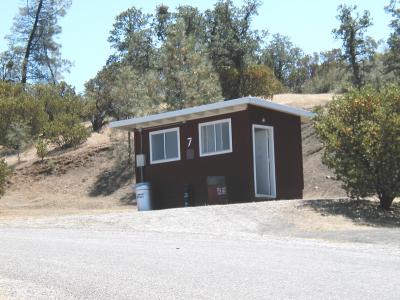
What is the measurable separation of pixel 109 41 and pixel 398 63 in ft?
80.6

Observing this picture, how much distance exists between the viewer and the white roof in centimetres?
2148

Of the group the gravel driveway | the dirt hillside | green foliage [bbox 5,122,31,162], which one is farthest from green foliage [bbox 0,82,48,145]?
the gravel driveway

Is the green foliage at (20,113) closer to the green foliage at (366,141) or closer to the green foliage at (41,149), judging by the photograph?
the green foliage at (41,149)

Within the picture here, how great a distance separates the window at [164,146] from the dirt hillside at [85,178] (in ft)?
25.1

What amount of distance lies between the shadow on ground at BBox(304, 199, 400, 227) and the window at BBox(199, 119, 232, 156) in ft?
12.8

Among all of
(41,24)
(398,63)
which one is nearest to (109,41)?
(41,24)

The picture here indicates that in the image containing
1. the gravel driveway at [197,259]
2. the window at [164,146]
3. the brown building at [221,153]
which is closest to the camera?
the gravel driveway at [197,259]

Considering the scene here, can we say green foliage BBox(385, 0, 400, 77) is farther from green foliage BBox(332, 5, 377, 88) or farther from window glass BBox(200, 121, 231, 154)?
window glass BBox(200, 121, 231, 154)

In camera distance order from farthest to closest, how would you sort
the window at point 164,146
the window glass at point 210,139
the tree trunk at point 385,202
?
the window at point 164,146, the window glass at point 210,139, the tree trunk at point 385,202

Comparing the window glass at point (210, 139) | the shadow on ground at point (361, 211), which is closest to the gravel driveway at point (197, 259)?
the shadow on ground at point (361, 211)

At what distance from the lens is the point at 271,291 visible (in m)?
7.87

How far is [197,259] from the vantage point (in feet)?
33.8

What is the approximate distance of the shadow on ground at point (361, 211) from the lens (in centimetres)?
1783

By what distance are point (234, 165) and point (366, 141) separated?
4873 millimetres
